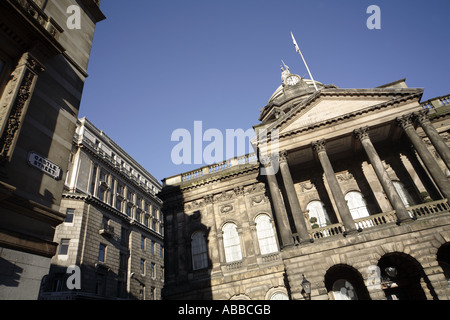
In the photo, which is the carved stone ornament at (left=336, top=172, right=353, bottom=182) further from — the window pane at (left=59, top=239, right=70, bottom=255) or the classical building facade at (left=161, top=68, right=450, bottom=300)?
the window pane at (left=59, top=239, right=70, bottom=255)

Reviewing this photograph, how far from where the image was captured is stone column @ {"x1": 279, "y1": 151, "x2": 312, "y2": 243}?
16.4 m

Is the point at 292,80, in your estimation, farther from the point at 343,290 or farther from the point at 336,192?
the point at 343,290

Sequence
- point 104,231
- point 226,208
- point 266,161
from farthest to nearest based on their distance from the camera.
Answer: point 104,231
point 226,208
point 266,161

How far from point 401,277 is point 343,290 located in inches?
138

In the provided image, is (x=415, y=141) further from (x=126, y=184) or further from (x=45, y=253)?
(x=126, y=184)

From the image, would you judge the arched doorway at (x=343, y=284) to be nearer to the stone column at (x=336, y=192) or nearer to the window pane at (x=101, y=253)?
the stone column at (x=336, y=192)

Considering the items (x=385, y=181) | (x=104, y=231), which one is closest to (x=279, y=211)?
(x=385, y=181)

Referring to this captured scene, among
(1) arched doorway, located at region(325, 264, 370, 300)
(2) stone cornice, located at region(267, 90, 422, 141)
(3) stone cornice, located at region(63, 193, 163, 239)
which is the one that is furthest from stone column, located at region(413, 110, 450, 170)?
(3) stone cornice, located at region(63, 193, 163, 239)

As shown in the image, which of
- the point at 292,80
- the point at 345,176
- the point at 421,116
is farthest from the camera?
the point at 292,80

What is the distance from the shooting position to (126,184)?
127ft

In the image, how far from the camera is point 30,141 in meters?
8.12

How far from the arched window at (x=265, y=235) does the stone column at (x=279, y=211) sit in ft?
9.54

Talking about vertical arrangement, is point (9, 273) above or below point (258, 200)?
below

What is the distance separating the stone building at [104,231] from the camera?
25.5 m
